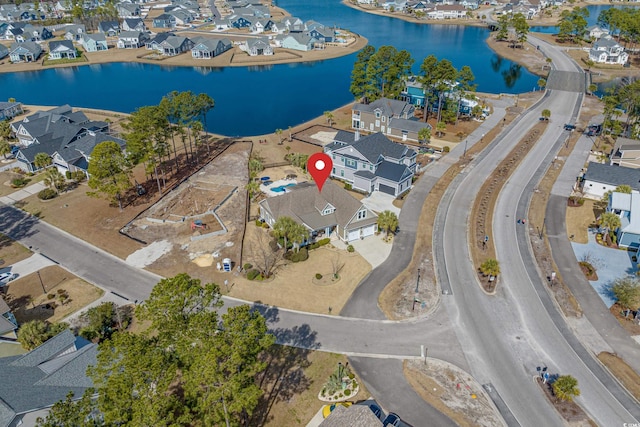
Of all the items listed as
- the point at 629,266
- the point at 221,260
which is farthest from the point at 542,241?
the point at 221,260

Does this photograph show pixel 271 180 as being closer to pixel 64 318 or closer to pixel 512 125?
pixel 64 318

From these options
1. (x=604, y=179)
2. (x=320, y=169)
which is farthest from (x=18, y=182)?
(x=604, y=179)

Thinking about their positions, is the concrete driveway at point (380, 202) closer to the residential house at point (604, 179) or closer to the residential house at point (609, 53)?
the residential house at point (604, 179)

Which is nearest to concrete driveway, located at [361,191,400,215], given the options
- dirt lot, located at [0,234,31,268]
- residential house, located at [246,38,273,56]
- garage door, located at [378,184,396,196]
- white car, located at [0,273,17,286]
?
garage door, located at [378,184,396,196]

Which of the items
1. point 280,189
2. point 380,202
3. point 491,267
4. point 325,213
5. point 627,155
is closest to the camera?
point 491,267

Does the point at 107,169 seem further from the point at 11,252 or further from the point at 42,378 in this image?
the point at 42,378

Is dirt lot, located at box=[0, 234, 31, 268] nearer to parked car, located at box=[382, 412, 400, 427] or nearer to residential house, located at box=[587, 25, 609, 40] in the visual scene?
parked car, located at box=[382, 412, 400, 427]
